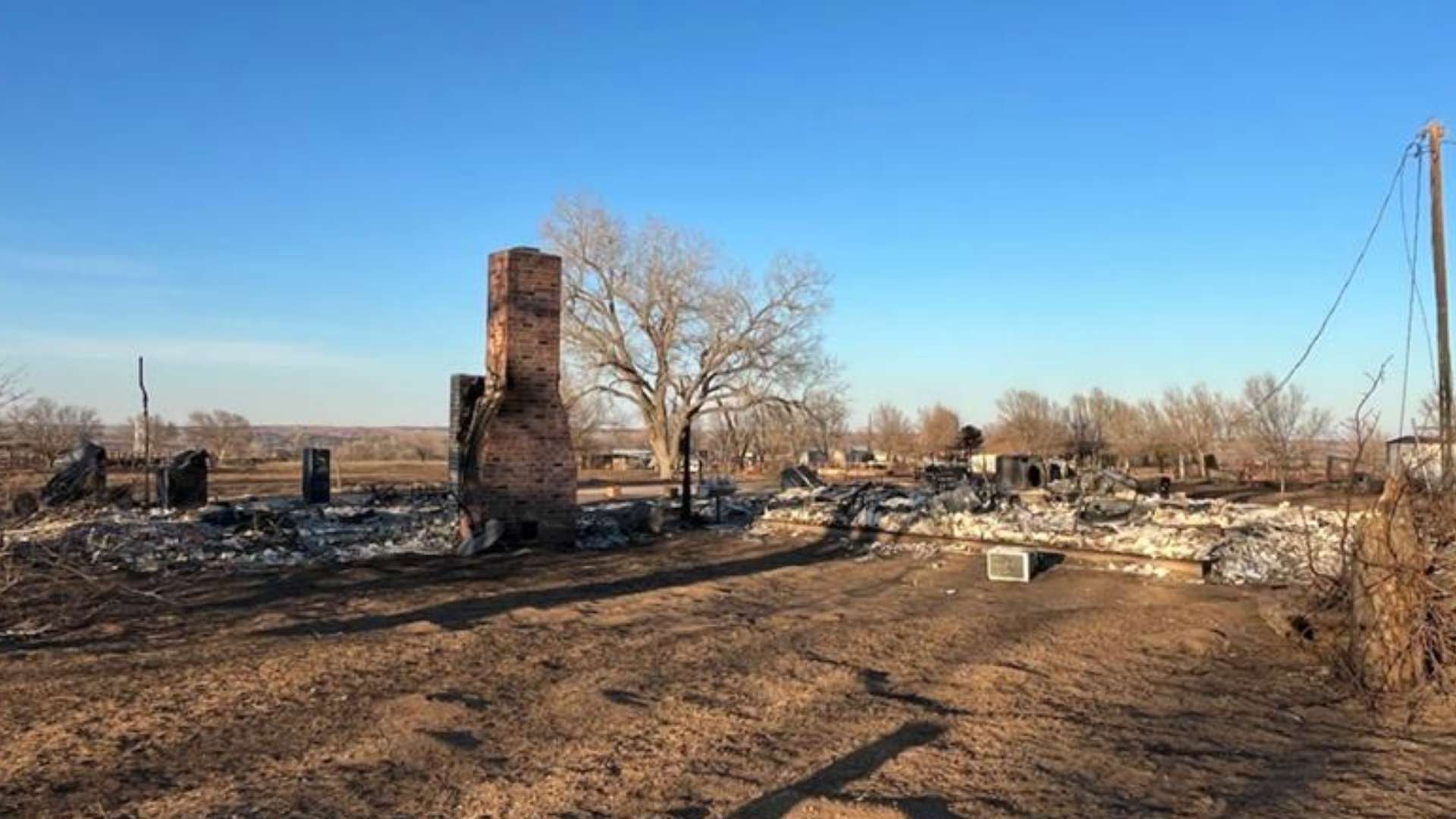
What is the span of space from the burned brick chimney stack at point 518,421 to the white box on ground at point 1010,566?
19.6 ft

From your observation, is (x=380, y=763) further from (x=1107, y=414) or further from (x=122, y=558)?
(x=1107, y=414)

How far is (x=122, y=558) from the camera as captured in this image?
13.2 metres

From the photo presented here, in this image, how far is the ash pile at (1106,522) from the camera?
533 inches

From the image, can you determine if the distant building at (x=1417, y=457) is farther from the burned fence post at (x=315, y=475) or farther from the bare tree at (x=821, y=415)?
the bare tree at (x=821, y=415)

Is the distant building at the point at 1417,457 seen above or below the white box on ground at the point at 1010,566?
above

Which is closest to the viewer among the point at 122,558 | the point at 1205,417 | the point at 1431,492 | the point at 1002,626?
the point at 1431,492

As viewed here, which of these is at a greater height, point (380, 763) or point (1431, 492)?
point (1431, 492)

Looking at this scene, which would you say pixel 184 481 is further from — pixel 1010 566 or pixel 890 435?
pixel 890 435

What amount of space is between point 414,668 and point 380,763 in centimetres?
215

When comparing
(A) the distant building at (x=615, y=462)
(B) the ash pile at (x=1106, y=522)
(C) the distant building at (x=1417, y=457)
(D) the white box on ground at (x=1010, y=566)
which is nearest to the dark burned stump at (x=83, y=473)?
(D) the white box on ground at (x=1010, y=566)

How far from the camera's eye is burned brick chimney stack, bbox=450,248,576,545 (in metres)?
15.0

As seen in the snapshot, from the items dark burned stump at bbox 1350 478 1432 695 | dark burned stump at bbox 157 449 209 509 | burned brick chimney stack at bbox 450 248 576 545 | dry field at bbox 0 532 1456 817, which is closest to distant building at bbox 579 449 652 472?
dark burned stump at bbox 157 449 209 509

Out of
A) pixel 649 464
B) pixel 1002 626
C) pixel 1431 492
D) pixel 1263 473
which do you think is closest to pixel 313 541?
pixel 1002 626

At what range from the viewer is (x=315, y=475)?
2314 cm
